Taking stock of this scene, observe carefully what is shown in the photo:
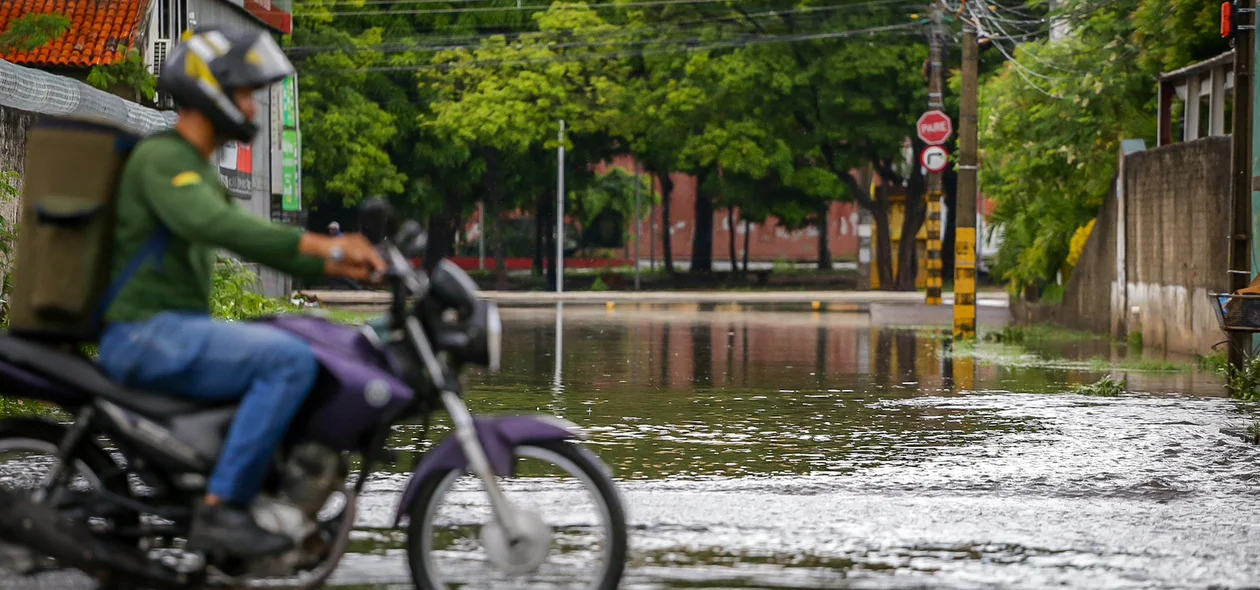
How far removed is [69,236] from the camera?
5.63 metres

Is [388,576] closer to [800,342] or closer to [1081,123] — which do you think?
[800,342]

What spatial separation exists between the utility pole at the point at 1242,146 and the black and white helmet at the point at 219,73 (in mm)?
11357

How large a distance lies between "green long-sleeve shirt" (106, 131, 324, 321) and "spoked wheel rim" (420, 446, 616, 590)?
80 centimetres

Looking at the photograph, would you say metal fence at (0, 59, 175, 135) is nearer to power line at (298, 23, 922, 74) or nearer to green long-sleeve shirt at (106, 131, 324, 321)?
green long-sleeve shirt at (106, 131, 324, 321)

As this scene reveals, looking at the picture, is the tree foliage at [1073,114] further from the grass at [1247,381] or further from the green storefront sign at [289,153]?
the green storefront sign at [289,153]

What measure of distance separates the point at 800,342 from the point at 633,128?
2775cm

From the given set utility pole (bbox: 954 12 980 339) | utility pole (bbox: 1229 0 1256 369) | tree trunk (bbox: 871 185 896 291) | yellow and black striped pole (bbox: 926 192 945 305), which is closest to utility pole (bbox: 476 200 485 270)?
tree trunk (bbox: 871 185 896 291)

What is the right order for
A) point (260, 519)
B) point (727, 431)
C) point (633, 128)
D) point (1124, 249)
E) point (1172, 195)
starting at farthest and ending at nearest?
point (633, 128) < point (1124, 249) < point (1172, 195) < point (727, 431) < point (260, 519)

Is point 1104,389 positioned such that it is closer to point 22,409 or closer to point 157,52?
point 22,409

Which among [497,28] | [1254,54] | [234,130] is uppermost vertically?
[497,28]

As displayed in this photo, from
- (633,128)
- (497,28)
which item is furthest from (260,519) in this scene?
(497,28)

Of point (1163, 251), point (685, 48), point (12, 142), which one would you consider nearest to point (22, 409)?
point (12, 142)

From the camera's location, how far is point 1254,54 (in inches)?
601

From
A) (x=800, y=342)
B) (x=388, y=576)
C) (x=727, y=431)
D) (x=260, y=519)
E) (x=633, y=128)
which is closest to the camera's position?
(x=260, y=519)
